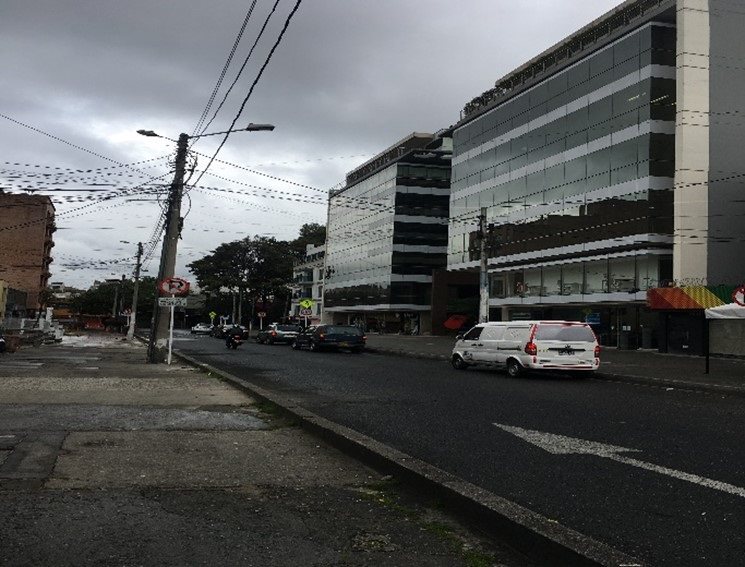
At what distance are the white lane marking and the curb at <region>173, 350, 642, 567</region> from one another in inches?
80.3

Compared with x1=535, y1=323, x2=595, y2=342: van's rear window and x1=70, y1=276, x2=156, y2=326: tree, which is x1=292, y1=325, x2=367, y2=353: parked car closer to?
x1=535, y1=323, x2=595, y2=342: van's rear window

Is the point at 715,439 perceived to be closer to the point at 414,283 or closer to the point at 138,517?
the point at 138,517

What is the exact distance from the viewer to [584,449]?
284 inches

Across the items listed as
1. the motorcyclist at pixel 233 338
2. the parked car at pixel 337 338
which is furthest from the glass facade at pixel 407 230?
the parked car at pixel 337 338

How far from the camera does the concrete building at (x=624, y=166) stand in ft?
118

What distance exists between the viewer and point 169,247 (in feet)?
70.1

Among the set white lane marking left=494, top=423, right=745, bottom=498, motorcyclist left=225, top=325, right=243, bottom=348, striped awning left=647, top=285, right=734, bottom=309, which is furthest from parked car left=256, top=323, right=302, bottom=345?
white lane marking left=494, top=423, right=745, bottom=498

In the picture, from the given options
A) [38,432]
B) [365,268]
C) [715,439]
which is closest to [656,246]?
[715,439]

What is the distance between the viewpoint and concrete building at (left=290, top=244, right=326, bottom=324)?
102 m

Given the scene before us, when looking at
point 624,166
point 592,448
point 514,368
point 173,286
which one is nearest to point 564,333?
point 514,368

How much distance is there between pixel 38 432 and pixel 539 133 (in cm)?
4328

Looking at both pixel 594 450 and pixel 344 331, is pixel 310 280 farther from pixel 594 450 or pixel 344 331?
pixel 594 450

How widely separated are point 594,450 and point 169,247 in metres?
16.9

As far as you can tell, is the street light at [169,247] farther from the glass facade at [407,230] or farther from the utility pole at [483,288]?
the glass facade at [407,230]
